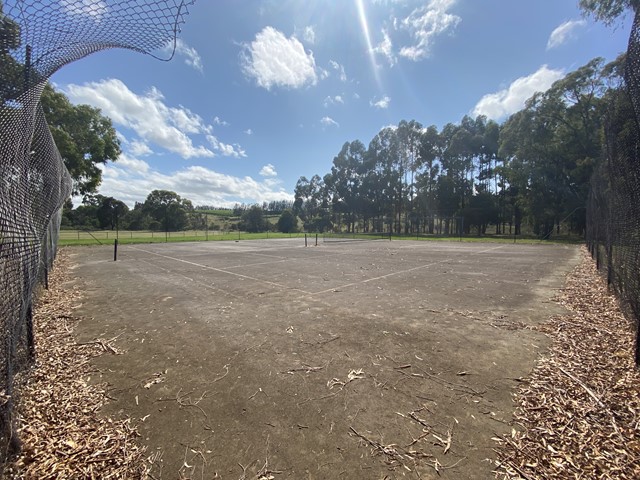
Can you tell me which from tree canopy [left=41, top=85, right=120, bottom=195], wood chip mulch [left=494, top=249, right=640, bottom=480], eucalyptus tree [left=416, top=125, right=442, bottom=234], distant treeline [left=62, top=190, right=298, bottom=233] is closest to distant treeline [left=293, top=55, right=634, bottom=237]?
eucalyptus tree [left=416, top=125, right=442, bottom=234]

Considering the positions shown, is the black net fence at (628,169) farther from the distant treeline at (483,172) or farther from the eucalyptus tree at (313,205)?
the eucalyptus tree at (313,205)

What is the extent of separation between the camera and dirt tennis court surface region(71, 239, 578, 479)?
185cm

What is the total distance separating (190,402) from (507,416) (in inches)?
105

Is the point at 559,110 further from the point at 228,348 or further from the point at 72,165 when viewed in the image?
the point at 72,165

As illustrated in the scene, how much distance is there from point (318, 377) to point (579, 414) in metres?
2.19

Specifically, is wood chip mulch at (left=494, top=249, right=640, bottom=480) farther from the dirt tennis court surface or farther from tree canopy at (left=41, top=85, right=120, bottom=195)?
tree canopy at (left=41, top=85, right=120, bottom=195)

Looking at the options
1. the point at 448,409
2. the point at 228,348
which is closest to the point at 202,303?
the point at 228,348

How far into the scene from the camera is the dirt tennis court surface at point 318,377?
1853 millimetres

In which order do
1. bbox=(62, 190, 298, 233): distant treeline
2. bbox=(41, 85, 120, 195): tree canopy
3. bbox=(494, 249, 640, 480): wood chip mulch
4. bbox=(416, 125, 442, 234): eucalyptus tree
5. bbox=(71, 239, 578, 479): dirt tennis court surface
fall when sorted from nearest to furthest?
bbox=(494, 249, 640, 480): wood chip mulch → bbox=(71, 239, 578, 479): dirt tennis court surface → bbox=(41, 85, 120, 195): tree canopy → bbox=(416, 125, 442, 234): eucalyptus tree → bbox=(62, 190, 298, 233): distant treeline

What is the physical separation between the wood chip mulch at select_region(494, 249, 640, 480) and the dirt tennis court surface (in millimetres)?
154

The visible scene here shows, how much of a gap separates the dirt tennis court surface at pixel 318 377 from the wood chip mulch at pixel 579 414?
0.50 ft

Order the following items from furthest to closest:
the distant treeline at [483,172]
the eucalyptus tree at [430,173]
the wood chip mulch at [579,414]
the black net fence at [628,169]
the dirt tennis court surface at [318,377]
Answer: the eucalyptus tree at [430,173]
the distant treeline at [483,172]
the black net fence at [628,169]
the dirt tennis court surface at [318,377]
the wood chip mulch at [579,414]

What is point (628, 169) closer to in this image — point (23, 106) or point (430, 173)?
point (23, 106)

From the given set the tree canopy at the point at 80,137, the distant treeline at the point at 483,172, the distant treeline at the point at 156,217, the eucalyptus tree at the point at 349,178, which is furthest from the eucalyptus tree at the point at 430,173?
the tree canopy at the point at 80,137
